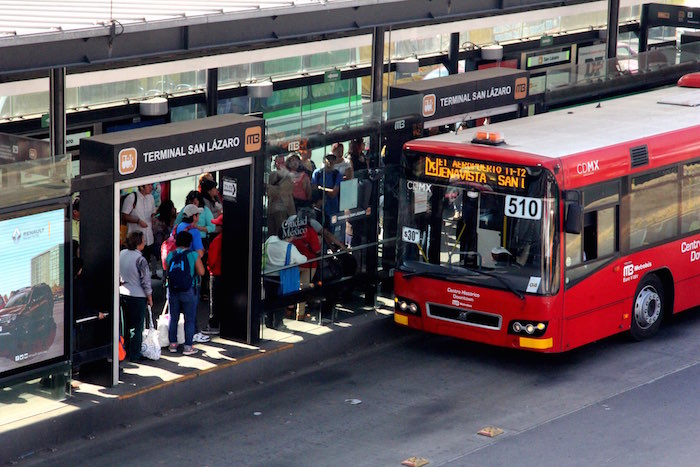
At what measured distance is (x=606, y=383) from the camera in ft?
47.7

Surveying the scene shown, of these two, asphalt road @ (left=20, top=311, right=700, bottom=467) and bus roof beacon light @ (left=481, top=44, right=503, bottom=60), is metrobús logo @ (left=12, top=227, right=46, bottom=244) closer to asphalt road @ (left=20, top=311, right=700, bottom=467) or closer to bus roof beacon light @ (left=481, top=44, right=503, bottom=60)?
asphalt road @ (left=20, top=311, right=700, bottom=467)

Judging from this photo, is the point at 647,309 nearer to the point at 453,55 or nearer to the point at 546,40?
the point at 453,55

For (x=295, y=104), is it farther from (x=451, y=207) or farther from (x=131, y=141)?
(x=131, y=141)

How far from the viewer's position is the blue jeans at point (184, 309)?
1445cm

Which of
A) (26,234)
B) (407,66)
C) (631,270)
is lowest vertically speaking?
(631,270)

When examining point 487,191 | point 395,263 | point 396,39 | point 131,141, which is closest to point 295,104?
point 396,39

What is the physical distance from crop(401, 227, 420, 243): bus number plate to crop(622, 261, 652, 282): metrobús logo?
229cm

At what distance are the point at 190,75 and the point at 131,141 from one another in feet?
19.1

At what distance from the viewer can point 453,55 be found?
22781mm

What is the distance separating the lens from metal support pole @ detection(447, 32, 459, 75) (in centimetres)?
2271

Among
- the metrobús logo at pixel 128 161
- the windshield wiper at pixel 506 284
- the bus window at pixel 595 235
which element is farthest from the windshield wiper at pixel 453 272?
the metrobús logo at pixel 128 161

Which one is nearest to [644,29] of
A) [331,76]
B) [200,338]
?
[331,76]

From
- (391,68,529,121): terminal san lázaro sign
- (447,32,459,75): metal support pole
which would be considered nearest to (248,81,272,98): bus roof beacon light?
(391,68,529,121): terminal san lázaro sign

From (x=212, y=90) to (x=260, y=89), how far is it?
102 centimetres
